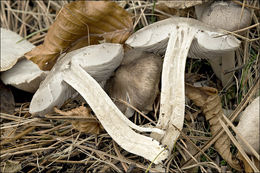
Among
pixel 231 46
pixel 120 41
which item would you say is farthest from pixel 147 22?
pixel 231 46

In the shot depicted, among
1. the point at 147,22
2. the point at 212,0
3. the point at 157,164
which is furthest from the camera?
the point at 147,22

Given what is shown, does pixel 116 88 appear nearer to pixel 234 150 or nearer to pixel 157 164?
pixel 157 164

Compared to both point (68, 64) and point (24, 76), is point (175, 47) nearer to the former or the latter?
point (68, 64)

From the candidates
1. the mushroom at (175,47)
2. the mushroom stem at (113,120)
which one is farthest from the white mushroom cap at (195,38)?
the mushroom stem at (113,120)

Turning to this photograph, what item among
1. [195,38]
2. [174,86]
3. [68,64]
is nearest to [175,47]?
[195,38]

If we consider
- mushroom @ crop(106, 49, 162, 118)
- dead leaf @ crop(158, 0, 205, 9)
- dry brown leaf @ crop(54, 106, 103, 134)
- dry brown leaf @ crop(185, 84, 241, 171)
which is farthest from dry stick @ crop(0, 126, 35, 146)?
dead leaf @ crop(158, 0, 205, 9)

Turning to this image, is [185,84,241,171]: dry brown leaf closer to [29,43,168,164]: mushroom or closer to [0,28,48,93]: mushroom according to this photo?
[29,43,168,164]: mushroom
